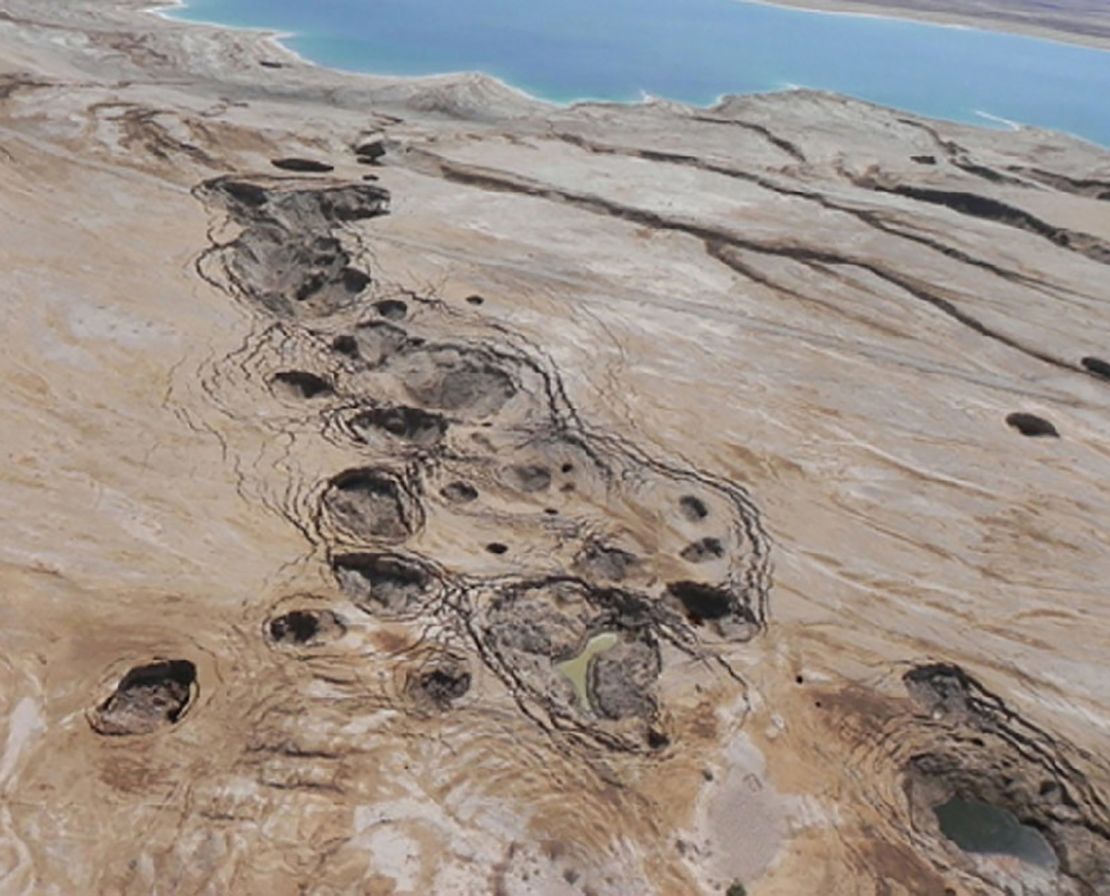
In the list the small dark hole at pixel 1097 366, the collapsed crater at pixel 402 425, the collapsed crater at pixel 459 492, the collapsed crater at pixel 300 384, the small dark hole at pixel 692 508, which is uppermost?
the small dark hole at pixel 1097 366

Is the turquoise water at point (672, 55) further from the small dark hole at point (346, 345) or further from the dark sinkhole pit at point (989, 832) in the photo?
the dark sinkhole pit at point (989, 832)

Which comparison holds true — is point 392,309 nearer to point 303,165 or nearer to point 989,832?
point 303,165

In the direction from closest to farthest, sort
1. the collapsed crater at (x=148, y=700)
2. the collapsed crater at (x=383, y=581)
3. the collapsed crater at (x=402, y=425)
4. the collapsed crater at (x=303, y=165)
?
the collapsed crater at (x=148, y=700), the collapsed crater at (x=383, y=581), the collapsed crater at (x=402, y=425), the collapsed crater at (x=303, y=165)

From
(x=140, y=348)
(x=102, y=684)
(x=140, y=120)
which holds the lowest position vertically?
(x=102, y=684)

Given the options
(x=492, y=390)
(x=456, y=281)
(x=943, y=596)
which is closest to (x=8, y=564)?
(x=492, y=390)

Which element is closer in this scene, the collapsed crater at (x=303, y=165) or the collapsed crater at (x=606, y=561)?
the collapsed crater at (x=606, y=561)

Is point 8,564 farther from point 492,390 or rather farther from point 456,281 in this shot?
point 456,281

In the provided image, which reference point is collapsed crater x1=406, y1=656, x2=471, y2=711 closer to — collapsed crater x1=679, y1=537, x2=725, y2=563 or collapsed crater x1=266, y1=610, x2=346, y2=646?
collapsed crater x1=266, y1=610, x2=346, y2=646

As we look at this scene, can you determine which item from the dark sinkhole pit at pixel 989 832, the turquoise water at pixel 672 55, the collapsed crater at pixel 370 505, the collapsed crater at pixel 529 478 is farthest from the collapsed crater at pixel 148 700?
the turquoise water at pixel 672 55
